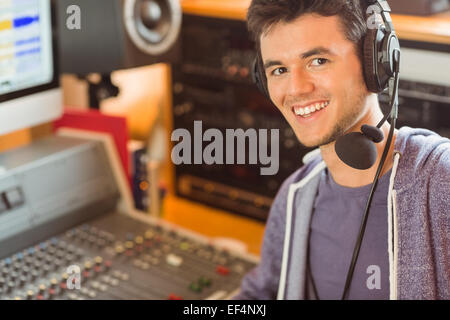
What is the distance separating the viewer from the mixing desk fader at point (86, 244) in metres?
1.30

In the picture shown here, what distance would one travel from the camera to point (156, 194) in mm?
1736

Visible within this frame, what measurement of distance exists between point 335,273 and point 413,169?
0.88ft

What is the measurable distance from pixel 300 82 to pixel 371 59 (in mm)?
116

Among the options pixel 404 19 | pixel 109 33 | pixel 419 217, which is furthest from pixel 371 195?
pixel 109 33

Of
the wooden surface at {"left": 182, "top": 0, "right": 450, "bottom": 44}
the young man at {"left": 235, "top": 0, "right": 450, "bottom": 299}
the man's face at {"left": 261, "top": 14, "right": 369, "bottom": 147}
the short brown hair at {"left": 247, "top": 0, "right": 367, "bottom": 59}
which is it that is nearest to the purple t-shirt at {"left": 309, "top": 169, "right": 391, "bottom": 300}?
the young man at {"left": 235, "top": 0, "right": 450, "bottom": 299}

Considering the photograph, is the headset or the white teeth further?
the white teeth

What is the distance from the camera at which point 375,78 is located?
1.04 metres

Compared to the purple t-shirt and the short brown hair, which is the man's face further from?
the purple t-shirt

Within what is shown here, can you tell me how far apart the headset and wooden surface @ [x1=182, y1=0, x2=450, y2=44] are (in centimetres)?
37

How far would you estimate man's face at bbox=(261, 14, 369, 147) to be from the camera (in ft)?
3.49

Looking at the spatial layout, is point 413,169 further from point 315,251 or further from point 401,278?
point 315,251

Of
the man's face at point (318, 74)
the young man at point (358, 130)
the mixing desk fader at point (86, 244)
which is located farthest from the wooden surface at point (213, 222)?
the man's face at point (318, 74)
